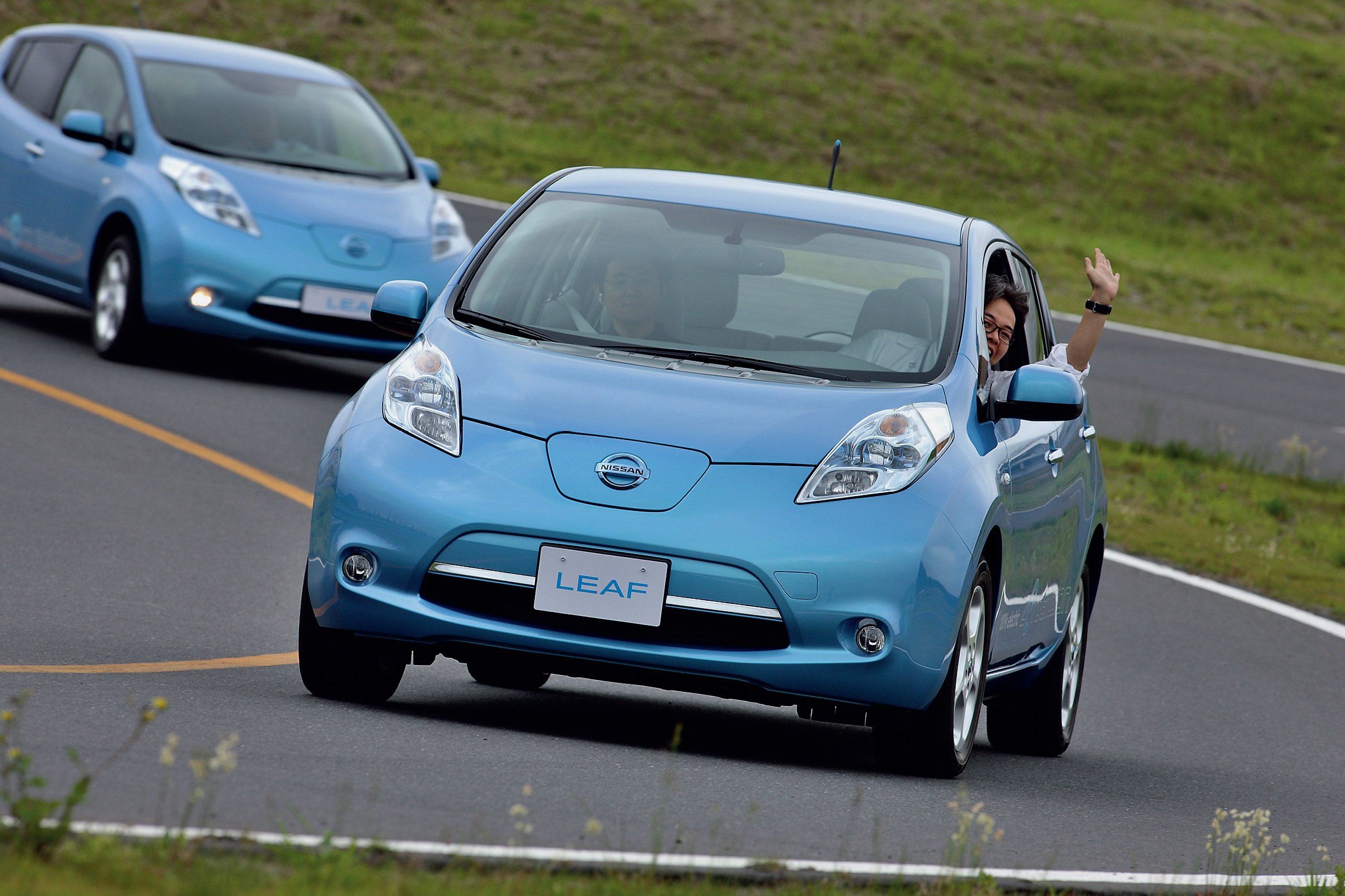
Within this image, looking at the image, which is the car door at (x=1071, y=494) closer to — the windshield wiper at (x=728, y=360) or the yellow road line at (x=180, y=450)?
the windshield wiper at (x=728, y=360)

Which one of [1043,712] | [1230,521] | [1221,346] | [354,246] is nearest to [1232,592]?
[1230,521]

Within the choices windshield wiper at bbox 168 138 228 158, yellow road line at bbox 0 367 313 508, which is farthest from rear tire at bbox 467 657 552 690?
windshield wiper at bbox 168 138 228 158

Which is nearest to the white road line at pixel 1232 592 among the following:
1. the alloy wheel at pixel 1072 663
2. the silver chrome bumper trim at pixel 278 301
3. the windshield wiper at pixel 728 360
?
the alloy wheel at pixel 1072 663

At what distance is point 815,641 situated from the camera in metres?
5.74

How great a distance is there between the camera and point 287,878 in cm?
389

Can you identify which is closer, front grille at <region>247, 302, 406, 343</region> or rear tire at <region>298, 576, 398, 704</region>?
rear tire at <region>298, 576, 398, 704</region>

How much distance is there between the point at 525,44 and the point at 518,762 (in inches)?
1288

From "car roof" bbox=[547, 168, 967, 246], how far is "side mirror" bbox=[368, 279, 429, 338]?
26.2 inches

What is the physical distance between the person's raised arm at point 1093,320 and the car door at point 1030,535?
Result: 476mm

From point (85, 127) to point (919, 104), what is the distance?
24524mm

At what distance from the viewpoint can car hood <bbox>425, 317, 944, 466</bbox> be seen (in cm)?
585

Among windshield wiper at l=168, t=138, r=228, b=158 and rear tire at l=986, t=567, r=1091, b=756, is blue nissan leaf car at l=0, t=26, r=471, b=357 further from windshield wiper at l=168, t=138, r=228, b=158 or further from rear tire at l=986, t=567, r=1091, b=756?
rear tire at l=986, t=567, r=1091, b=756

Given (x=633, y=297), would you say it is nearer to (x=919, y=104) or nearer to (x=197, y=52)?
(x=197, y=52)

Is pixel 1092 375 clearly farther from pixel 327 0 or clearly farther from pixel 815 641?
pixel 327 0
